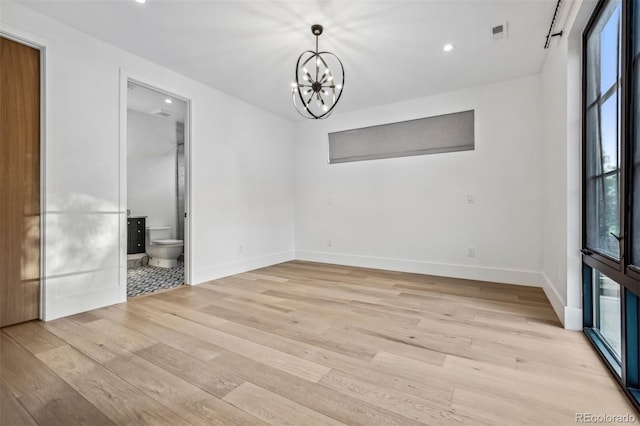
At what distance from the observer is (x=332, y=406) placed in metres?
1.40

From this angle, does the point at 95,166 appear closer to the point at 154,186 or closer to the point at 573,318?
the point at 154,186

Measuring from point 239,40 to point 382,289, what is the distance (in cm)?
310

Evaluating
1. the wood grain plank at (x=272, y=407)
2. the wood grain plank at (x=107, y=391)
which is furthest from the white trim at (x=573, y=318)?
the wood grain plank at (x=107, y=391)

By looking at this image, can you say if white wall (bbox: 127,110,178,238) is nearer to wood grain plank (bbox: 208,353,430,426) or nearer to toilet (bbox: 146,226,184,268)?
toilet (bbox: 146,226,184,268)

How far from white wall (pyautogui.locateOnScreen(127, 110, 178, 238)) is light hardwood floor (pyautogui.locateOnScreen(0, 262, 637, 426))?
2.99 meters

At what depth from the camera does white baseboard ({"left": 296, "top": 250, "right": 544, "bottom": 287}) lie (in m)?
3.60

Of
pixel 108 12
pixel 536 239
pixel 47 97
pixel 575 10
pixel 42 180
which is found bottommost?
pixel 536 239

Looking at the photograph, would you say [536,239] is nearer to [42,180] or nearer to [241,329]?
[241,329]

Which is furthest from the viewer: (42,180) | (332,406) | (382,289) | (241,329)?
(382,289)

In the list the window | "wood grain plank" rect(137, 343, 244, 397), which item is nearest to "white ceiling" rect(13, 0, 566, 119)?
the window

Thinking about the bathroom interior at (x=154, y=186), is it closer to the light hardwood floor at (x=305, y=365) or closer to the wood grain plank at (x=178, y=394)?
the light hardwood floor at (x=305, y=365)

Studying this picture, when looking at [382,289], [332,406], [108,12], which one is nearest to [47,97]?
[108,12]

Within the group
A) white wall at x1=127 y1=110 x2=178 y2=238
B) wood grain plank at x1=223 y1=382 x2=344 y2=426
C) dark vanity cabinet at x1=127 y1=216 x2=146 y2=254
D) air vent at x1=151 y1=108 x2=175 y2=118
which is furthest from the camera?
white wall at x1=127 y1=110 x2=178 y2=238

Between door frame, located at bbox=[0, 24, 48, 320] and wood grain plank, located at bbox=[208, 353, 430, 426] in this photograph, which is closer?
wood grain plank, located at bbox=[208, 353, 430, 426]
